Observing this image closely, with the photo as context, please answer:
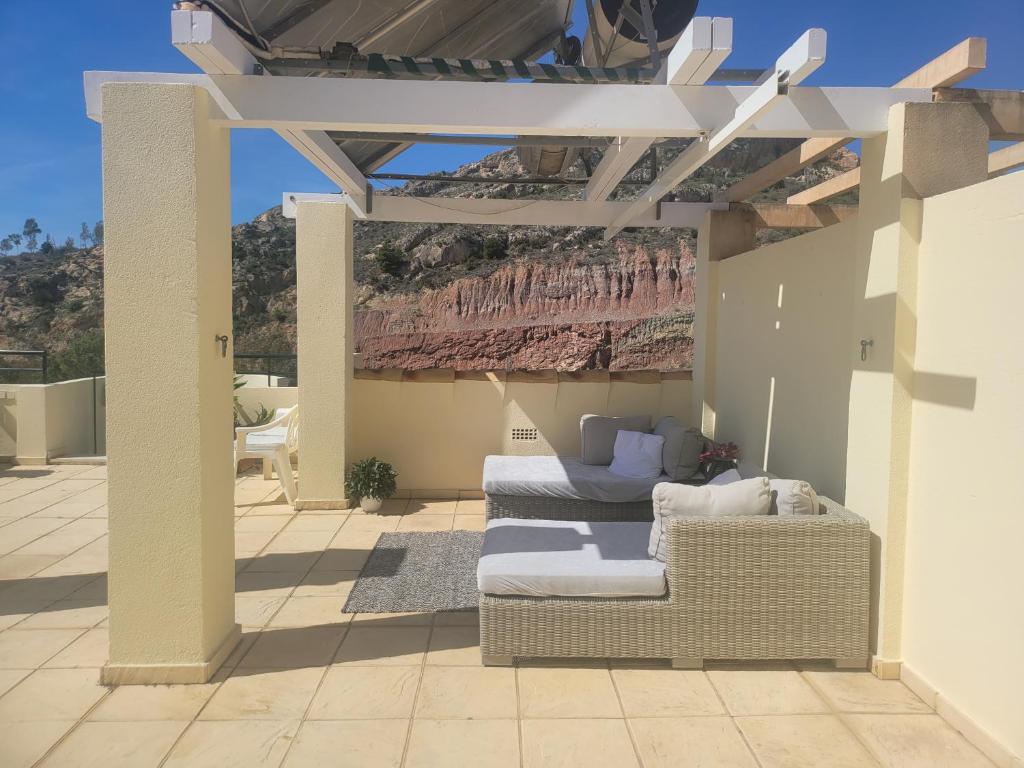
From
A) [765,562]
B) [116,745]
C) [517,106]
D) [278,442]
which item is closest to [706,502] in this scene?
[765,562]

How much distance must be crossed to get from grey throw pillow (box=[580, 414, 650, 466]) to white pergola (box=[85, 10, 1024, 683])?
287 cm

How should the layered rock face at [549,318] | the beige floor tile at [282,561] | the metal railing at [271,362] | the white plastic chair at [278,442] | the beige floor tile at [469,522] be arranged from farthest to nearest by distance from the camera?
the layered rock face at [549,318] < the metal railing at [271,362] < the white plastic chair at [278,442] < the beige floor tile at [469,522] < the beige floor tile at [282,561]

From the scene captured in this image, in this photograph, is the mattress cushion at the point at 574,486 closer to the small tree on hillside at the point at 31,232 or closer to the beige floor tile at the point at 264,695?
the beige floor tile at the point at 264,695

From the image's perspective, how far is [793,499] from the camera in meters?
3.23

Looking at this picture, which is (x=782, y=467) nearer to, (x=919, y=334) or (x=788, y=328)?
(x=788, y=328)

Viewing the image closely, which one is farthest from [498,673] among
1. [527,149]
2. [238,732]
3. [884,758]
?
[527,149]

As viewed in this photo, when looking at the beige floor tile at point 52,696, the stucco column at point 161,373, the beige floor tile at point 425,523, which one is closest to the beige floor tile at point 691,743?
the stucco column at point 161,373

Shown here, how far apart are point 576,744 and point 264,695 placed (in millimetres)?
1248

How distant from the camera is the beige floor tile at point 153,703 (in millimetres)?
2686

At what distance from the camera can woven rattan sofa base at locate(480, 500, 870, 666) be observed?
306cm

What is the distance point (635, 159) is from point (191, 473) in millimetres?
2827

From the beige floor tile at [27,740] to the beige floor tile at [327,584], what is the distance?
144cm

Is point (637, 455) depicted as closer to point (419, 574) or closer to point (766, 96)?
point (419, 574)

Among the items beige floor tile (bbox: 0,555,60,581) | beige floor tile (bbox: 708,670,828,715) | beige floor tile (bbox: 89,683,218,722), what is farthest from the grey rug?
beige floor tile (bbox: 0,555,60,581)
